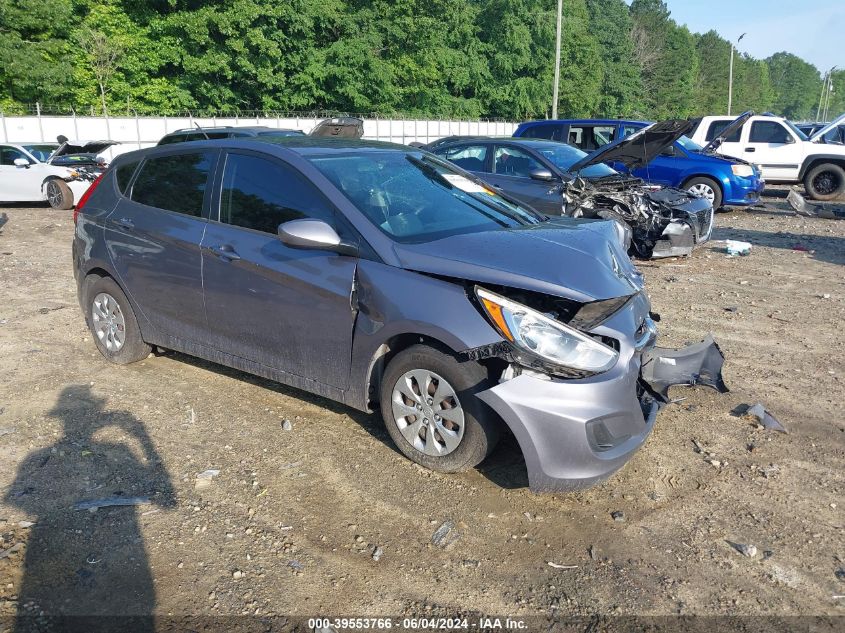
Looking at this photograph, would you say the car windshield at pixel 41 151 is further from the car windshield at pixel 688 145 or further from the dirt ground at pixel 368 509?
the car windshield at pixel 688 145

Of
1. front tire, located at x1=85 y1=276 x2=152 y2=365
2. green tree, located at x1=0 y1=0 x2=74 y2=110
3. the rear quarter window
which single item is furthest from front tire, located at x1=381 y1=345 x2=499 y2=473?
green tree, located at x1=0 y1=0 x2=74 y2=110

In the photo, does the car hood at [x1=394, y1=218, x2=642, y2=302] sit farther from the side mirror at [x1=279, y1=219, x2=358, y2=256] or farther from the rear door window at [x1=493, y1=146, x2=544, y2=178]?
the rear door window at [x1=493, y1=146, x2=544, y2=178]

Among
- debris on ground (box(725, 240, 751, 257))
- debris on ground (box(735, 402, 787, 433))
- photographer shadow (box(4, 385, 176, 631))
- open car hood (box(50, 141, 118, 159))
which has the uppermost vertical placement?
open car hood (box(50, 141, 118, 159))

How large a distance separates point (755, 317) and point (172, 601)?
6209 mm

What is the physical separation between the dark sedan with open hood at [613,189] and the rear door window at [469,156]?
2 cm

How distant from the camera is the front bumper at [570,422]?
3.38 m

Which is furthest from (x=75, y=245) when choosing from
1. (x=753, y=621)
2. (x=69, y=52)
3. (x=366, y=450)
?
(x=69, y=52)

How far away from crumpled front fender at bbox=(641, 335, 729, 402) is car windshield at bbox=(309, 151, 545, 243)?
1.21m

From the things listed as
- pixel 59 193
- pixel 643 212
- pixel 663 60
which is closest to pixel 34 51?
pixel 59 193

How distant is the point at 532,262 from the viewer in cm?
370

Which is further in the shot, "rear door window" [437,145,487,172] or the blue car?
the blue car

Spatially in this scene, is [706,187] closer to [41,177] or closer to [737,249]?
[737,249]

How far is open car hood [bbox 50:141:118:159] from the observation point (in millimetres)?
16609

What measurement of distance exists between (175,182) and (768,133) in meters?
16.6
